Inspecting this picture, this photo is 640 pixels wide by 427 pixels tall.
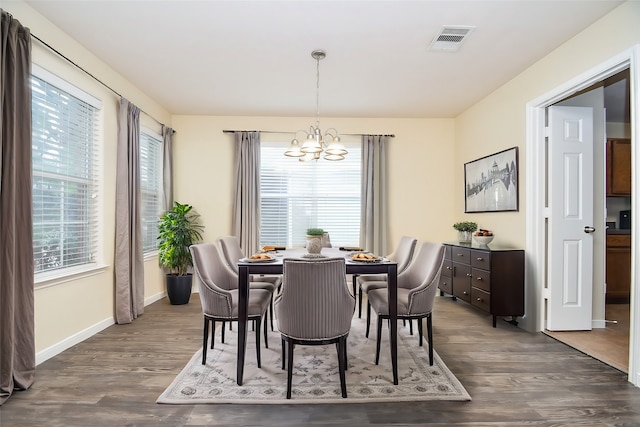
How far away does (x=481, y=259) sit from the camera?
3.67m

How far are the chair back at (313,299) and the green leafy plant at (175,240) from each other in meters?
2.91

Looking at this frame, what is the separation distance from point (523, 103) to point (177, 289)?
15.4 ft

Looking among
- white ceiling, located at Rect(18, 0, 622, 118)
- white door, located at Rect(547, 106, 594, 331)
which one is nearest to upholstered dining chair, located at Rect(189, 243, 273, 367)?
white ceiling, located at Rect(18, 0, 622, 118)

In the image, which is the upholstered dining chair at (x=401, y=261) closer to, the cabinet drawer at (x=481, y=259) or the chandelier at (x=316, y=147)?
the cabinet drawer at (x=481, y=259)

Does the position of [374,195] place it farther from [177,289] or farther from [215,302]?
[215,302]

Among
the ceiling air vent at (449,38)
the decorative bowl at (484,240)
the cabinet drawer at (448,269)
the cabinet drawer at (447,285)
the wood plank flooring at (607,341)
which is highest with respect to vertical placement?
the ceiling air vent at (449,38)

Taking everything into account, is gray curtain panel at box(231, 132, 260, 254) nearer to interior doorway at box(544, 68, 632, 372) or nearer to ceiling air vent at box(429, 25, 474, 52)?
ceiling air vent at box(429, 25, 474, 52)

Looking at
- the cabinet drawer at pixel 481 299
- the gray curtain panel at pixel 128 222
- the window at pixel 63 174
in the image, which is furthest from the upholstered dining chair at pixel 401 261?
the window at pixel 63 174

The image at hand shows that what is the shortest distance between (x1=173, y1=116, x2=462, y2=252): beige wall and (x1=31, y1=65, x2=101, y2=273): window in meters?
1.85

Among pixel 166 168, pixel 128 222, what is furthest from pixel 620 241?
pixel 166 168

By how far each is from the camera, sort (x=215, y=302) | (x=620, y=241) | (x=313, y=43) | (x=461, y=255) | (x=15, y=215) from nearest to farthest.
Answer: (x=15, y=215), (x=215, y=302), (x=313, y=43), (x=461, y=255), (x=620, y=241)

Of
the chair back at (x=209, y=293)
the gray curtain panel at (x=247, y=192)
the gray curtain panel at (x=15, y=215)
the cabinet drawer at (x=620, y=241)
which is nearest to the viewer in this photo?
the gray curtain panel at (x=15, y=215)

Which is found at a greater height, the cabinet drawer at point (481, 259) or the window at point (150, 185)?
the window at point (150, 185)

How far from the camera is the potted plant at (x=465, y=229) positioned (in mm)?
4355
